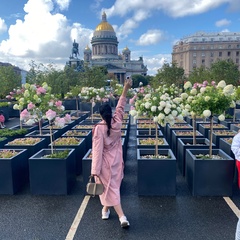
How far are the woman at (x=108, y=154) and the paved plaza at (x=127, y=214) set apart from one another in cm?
46

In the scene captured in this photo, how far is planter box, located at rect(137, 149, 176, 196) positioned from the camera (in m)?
5.53

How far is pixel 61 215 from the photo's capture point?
16.1 ft

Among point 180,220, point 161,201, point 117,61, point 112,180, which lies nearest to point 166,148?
point 161,201

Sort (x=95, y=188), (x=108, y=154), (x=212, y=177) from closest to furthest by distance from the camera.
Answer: (x=95, y=188) < (x=108, y=154) < (x=212, y=177)

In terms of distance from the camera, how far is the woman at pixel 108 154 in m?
4.13

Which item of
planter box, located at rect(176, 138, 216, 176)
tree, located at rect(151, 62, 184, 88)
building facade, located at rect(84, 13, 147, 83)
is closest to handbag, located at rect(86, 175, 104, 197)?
planter box, located at rect(176, 138, 216, 176)

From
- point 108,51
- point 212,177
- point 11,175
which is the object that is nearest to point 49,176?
point 11,175

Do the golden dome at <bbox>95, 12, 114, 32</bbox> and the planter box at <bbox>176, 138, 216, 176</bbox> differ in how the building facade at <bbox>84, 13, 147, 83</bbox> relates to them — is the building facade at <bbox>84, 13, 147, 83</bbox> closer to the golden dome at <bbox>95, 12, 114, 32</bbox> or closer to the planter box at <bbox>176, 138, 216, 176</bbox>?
the golden dome at <bbox>95, 12, 114, 32</bbox>

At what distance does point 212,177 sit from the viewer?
5.51 metres

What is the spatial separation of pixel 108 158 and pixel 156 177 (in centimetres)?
174

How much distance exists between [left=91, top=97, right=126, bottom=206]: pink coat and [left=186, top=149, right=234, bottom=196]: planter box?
2.01 m

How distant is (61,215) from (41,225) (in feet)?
1.46

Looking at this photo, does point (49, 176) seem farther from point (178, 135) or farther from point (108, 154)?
point (178, 135)

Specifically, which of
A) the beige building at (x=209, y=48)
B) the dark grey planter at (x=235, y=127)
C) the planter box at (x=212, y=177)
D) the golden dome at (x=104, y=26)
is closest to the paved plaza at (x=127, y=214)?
the planter box at (x=212, y=177)
